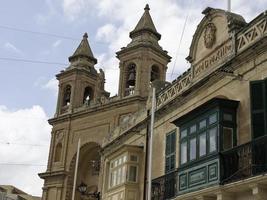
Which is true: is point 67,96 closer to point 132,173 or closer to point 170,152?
point 132,173

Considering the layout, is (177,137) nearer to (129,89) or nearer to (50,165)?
(129,89)

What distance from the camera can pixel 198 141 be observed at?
1705 cm

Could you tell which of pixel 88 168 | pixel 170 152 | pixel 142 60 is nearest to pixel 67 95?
pixel 88 168

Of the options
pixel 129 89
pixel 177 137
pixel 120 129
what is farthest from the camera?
pixel 129 89

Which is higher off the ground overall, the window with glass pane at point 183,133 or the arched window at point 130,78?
the arched window at point 130,78

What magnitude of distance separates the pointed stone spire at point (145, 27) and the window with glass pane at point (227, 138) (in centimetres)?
2594

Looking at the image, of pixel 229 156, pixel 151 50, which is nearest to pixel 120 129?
pixel 229 156

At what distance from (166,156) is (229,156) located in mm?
6028

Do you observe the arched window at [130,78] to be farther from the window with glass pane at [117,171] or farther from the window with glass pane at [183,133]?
the window with glass pane at [183,133]

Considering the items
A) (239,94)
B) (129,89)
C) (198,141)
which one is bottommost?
(198,141)

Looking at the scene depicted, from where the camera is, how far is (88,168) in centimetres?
4450

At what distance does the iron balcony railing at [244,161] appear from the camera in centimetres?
1384

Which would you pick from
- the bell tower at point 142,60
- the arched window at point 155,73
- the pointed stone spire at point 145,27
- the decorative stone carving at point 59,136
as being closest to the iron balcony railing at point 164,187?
the bell tower at point 142,60

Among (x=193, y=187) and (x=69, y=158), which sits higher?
(x=69, y=158)
